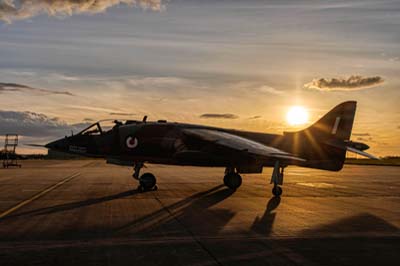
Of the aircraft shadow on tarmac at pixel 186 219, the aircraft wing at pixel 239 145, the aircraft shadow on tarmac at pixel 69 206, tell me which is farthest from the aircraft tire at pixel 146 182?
the aircraft shadow on tarmac at pixel 186 219

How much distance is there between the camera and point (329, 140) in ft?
74.4

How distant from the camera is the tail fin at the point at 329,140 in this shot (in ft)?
73.3

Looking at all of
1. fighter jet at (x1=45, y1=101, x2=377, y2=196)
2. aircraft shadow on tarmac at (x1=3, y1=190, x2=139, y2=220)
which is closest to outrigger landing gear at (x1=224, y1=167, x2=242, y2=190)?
fighter jet at (x1=45, y1=101, x2=377, y2=196)

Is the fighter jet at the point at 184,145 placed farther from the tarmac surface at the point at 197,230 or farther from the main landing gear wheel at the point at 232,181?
the tarmac surface at the point at 197,230

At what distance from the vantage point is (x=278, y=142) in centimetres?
2394

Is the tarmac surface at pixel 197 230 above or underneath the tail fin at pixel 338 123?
underneath

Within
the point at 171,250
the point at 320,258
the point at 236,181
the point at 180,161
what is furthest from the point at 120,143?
the point at 320,258

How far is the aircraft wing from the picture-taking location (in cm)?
1808

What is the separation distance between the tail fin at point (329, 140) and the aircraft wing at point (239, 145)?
311 centimetres

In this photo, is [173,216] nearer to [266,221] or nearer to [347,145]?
[266,221]

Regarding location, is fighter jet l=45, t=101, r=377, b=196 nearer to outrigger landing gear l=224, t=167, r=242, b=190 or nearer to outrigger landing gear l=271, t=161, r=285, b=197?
outrigger landing gear l=224, t=167, r=242, b=190

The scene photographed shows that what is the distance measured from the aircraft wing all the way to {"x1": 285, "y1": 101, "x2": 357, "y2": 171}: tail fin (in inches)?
122

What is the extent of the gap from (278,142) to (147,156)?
6988mm

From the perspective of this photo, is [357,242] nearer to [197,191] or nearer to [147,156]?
[197,191]
